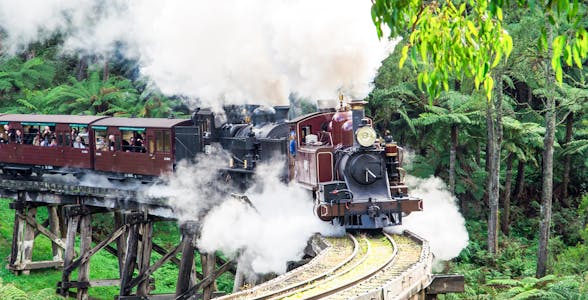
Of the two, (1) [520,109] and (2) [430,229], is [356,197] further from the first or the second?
(1) [520,109]

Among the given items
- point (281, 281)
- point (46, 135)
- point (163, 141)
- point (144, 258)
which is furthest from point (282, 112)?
point (281, 281)

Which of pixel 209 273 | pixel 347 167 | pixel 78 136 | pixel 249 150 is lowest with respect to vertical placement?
pixel 209 273

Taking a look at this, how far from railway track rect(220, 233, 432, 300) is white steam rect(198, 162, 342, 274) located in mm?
875

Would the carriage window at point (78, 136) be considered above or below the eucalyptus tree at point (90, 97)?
below

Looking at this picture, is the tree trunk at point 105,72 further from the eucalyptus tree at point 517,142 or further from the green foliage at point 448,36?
the green foliage at point 448,36

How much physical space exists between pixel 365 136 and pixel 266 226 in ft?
8.02

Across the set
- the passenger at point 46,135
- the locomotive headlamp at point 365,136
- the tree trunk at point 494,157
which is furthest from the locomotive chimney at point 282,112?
the passenger at point 46,135

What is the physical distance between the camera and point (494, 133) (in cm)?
2311

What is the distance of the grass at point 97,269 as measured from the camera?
71.1 ft

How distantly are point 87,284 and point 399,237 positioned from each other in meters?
8.46

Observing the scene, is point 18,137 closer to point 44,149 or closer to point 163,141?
point 44,149

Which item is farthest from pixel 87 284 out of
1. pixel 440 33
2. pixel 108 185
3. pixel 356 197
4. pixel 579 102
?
pixel 440 33

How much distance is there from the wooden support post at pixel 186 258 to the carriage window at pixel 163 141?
384 cm

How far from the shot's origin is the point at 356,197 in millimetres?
Result: 15375
